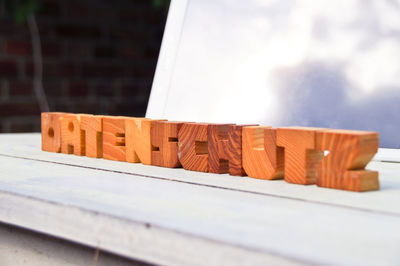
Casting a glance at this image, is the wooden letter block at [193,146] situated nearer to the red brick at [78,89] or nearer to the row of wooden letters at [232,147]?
the row of wooden letters at [232,147]

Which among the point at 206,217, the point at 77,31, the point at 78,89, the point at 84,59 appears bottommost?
the point at 206,217

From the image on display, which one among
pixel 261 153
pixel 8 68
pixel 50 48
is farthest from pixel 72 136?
pixel 50 48

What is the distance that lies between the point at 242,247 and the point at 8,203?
1.28ft

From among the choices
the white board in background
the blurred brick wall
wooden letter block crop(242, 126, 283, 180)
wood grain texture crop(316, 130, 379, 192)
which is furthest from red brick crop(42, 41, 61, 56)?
wood grain texture crop(316, 130, 379, 192)

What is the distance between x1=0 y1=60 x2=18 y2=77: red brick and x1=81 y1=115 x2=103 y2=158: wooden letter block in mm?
1417

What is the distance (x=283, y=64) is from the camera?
4.19 ft

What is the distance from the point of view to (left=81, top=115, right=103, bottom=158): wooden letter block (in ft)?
3.64

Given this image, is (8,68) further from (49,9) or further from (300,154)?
(300,154)

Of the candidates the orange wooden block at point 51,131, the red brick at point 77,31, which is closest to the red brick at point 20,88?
the red brick at point 77,31

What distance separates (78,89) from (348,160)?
2.10 m

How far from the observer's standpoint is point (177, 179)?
87 cm

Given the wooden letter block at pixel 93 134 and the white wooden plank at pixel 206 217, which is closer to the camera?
the white wooden plank at pixel 206 217

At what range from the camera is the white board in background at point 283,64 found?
3.81 feet

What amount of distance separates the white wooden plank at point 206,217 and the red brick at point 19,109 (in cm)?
163
